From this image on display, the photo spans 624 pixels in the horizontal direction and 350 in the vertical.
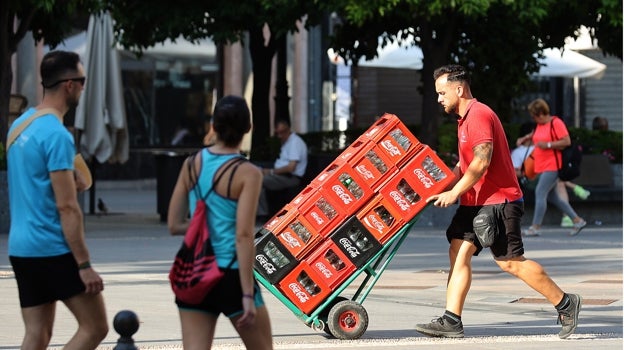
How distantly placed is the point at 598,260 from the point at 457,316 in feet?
18.5

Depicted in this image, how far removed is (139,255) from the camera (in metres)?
14.8

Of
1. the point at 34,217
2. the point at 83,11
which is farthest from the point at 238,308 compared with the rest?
the point at 83,11

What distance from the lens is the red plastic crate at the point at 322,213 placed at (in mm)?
9109

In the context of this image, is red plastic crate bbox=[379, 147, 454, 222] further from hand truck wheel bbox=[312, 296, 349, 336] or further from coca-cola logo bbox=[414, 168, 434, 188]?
hand truck wheel bbox=[312, 296, 349, 336]

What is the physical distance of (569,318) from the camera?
9.16 meters

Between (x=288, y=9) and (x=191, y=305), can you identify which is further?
(x=288, y=9)

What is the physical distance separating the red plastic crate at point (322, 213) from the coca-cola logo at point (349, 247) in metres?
0.10

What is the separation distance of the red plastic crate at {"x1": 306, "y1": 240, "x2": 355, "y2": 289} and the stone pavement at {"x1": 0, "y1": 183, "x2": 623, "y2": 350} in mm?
371

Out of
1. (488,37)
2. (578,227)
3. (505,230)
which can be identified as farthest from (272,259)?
(488,37)

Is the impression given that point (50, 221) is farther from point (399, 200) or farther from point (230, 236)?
point (399, 200)

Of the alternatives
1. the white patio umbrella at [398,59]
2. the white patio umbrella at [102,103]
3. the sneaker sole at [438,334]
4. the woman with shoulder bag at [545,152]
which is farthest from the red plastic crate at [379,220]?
the white patio umbrella at [398,59]

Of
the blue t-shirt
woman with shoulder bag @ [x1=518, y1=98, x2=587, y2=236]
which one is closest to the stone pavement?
woman with shoulder bag @ [x1=518, y1=98, x2=587, y2=236]

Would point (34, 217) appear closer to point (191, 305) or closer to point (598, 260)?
point (191, 305)

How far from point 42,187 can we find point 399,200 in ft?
11.1
